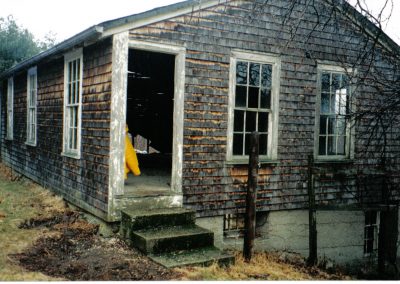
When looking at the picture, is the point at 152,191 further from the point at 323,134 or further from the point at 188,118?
the point at 323,134

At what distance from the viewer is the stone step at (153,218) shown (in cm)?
673

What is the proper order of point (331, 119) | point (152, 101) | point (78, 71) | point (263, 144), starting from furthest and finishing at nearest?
1. point (152, 101)
2. point (331, 119)
3. point (263, 144)
4. point (78, 71)

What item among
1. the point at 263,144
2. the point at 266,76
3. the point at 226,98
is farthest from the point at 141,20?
the point at 263,144

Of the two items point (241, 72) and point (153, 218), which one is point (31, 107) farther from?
point (153, 218)

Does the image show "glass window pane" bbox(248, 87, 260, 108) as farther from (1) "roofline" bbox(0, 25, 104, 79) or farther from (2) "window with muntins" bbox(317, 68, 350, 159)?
(1) "roofline" bbox(0, 25, 104, 79)

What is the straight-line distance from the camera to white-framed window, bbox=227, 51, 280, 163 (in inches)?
329

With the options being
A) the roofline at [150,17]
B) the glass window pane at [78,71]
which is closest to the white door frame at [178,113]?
the roofline at [150,17]

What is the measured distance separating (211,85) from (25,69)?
7854 millimetres

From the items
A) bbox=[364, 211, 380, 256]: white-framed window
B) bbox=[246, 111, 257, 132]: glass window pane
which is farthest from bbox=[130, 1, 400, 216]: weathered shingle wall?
bbox=[364, 211, 380, 256]: white-framed window

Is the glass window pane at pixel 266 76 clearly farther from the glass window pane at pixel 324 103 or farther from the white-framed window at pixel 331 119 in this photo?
the glass window pane at pixel 324 103

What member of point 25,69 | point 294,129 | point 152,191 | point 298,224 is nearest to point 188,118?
point 152,191

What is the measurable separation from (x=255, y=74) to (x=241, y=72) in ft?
1.11

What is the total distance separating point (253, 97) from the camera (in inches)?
340

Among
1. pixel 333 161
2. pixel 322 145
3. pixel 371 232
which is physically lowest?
pixel 371 232
